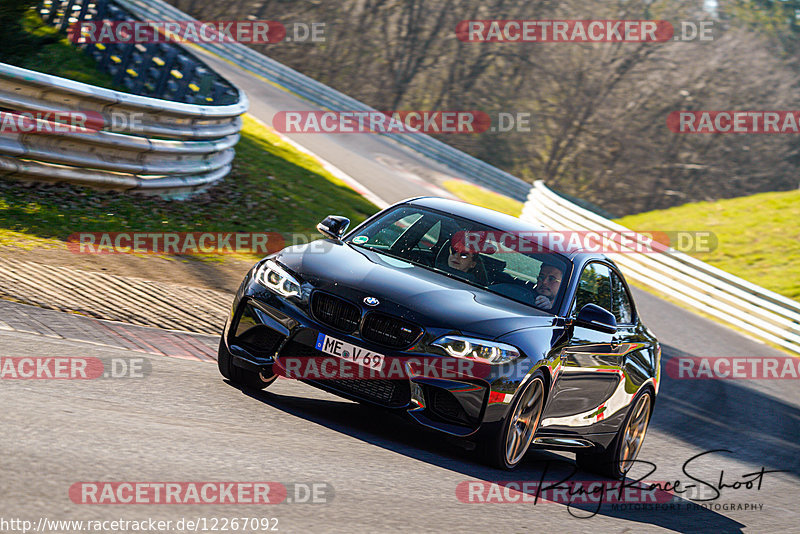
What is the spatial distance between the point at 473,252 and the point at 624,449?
7.05 ft

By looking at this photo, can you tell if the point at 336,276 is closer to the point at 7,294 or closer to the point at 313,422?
the point at 313,422

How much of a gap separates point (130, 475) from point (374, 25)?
171 ft

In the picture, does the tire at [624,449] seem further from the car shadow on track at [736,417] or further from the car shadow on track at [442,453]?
the car shadow on track at [736,417]

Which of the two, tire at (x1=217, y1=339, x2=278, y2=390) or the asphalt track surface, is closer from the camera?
the asphalt track surface

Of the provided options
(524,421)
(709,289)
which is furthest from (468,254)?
(709,289)

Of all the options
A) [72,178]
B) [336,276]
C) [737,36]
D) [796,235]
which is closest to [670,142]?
[737,36]

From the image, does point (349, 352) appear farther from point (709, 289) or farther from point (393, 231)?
point (709, 289)

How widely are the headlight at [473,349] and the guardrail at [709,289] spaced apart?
10808mm

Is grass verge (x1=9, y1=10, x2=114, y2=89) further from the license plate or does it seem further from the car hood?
the license plate

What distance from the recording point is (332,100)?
31844 millimetres

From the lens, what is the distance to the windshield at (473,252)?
270 inches

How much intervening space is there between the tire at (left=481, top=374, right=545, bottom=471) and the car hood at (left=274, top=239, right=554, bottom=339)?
1.36 ft

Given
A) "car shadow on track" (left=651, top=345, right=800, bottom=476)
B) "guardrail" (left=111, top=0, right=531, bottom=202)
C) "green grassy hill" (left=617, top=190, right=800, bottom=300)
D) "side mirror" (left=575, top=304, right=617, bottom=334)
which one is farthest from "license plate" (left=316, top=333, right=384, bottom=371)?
"guardrail" (left=111, top=0, right=531, bottom=202)

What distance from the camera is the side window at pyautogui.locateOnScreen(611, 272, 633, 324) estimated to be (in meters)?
7.73
